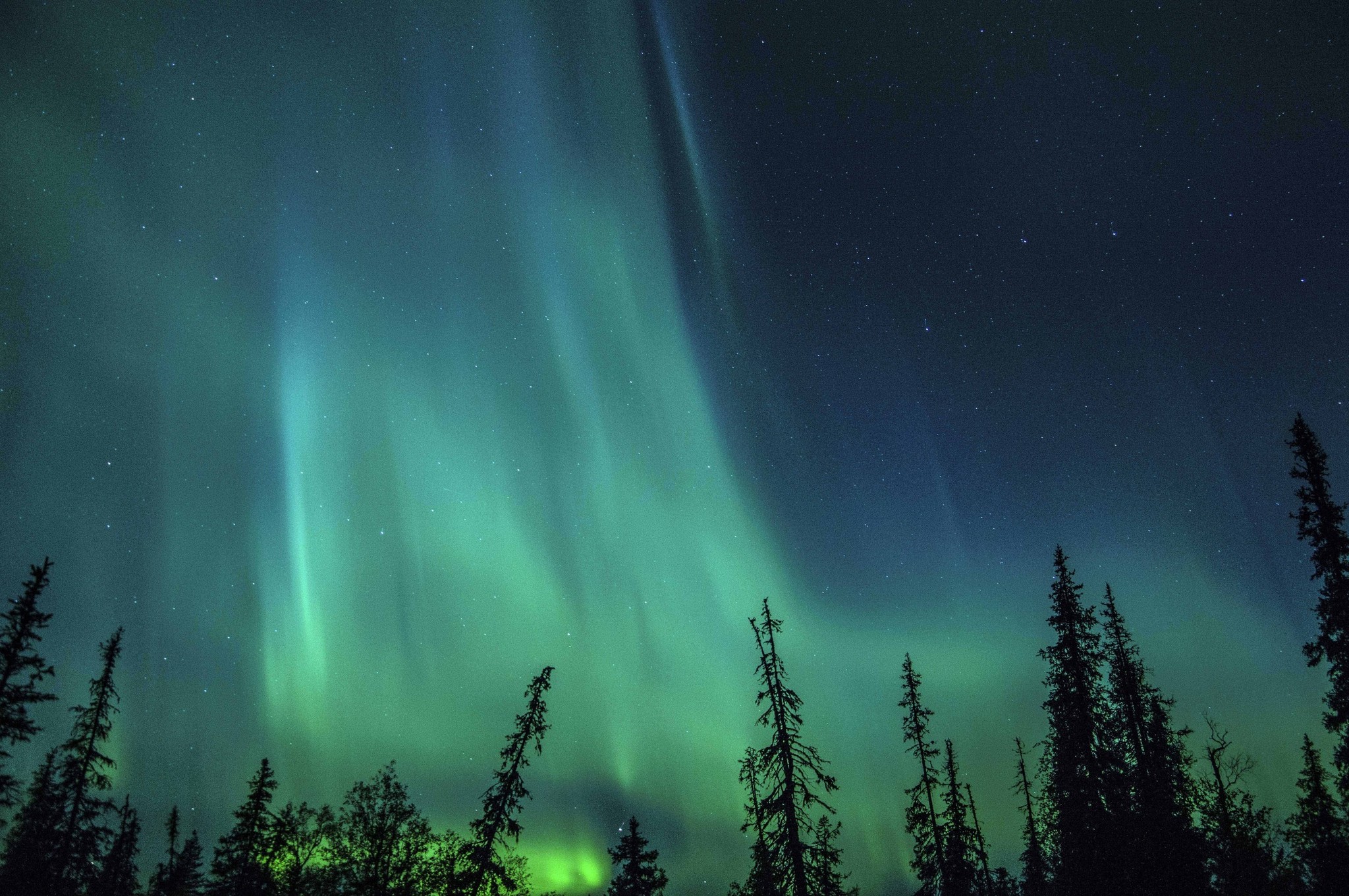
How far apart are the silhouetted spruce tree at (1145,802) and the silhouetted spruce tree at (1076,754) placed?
1.69 ft

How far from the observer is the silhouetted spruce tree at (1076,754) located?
80.2 ft

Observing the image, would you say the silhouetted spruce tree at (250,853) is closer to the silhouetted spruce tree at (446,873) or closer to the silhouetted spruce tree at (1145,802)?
the silhouetted spruce tree at (446,873)

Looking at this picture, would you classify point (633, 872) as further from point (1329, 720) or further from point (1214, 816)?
point (1329, 720)

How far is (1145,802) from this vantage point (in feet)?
83.1

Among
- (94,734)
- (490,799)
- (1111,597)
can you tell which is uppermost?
(1111,597)

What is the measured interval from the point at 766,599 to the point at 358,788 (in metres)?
23.1

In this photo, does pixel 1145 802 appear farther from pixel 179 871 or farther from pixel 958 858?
pixel 179 871

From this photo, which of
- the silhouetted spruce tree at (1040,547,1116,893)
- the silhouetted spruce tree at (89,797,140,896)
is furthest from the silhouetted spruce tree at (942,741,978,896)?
the silhouetted spruce tree at (89,797,140,896)

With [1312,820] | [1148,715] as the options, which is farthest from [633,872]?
[1312,820]

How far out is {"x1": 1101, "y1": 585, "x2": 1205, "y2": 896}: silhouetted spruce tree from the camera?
77.6 feet

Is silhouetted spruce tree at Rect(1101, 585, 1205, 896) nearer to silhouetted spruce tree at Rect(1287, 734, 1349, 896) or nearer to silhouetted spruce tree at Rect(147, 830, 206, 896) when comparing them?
silhouetted spruce tree at Rect(1287, 734, 1349, 896)

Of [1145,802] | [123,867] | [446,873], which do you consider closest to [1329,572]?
[1145,802]

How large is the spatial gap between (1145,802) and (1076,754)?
272 cm

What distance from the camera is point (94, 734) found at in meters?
29.2
